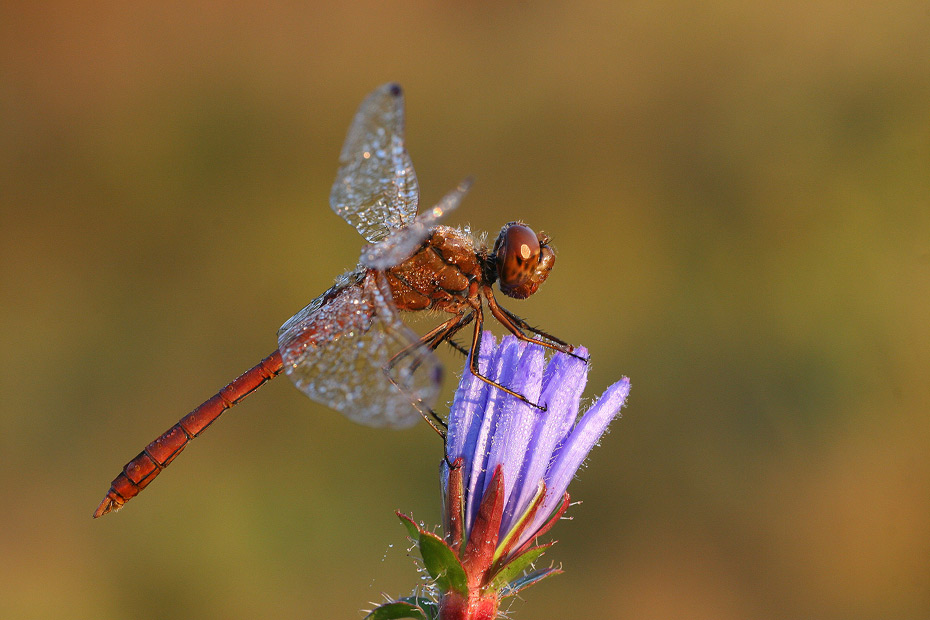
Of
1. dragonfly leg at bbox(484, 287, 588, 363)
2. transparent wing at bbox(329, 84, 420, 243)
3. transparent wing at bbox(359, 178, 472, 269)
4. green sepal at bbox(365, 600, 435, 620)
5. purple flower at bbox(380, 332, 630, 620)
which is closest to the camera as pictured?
green sepal at bbox(365, 600, 435, 620)

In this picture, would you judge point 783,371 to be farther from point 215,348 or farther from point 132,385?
point 132,385

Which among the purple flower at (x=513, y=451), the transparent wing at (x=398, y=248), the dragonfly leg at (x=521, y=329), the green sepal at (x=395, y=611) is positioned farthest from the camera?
the transparent wing at (x=398, y=248)

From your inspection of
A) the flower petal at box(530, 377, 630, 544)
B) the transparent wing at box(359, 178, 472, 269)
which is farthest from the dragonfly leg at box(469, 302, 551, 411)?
the transparent wing at box(359, 178, 472, 269)

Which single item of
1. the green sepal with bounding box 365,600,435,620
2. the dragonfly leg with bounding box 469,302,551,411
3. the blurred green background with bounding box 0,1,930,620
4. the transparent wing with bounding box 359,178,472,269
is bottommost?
the green sepal with bounding box 365,600,435,620

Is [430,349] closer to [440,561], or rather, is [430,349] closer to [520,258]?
[520,258]

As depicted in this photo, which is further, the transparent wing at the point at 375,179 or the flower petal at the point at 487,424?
the transparent wing at the point at 375,179

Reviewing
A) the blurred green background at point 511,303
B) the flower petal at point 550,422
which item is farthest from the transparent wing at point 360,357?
the blurred green background at point 511,303

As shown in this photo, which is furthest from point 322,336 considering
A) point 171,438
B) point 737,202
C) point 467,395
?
point 737,202

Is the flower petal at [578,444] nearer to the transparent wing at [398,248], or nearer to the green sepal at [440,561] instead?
the green sepal at [440,561]

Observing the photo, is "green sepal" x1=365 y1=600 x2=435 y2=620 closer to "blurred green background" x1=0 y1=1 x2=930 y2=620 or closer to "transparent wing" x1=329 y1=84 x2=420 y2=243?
"transparent wing" x1=329 y1=84 x2=420 y2=243
